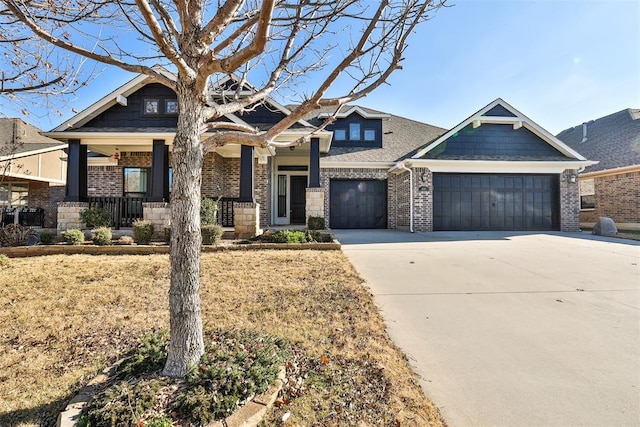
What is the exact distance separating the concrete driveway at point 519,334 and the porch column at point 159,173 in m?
6.95

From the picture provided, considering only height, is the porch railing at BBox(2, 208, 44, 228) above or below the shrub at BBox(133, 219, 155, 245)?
above

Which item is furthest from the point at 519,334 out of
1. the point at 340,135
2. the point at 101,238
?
the point at 340,135

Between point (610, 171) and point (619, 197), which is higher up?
point (610, 171)

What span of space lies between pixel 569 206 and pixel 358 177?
8.79 meters

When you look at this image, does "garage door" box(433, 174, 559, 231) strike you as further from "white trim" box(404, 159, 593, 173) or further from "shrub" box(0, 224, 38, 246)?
"shrub" box(0, 224, 38, 246)

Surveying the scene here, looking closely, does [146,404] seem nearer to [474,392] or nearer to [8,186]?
[474,392]

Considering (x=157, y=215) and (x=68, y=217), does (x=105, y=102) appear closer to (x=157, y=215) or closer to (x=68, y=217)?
(x=68, y=217)

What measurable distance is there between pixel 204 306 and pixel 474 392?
3.07 meters

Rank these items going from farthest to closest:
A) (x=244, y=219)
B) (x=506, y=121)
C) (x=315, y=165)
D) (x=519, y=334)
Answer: (x=506, y=121), (x=315, y=165), (x=244, y=219), (x=519, y=334)

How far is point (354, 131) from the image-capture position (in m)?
15.7

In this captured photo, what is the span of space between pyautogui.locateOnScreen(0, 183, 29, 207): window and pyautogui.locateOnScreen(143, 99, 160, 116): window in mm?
13372

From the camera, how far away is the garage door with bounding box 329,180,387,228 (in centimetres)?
1456

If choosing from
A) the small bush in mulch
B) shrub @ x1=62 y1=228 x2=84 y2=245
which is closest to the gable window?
shrub @ x1=62 y1=228 x2=84 y2=245

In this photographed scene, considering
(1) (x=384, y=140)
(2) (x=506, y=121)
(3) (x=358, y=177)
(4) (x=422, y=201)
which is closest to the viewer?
(4) (x=422, y=201)
